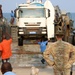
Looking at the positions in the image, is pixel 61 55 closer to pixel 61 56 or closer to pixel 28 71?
pixel 61 56

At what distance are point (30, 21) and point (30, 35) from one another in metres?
1.05

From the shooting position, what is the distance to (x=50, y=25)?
31.1 meters

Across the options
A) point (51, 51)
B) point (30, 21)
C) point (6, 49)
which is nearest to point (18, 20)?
point (30, 21)

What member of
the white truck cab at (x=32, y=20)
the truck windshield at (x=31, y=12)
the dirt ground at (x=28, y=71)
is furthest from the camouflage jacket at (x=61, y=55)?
the truck windshield at (x=31, y=12)

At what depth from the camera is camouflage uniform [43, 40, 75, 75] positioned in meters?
8.30

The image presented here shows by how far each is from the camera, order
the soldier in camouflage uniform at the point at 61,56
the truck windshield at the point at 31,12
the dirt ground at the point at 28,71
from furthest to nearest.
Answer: the truck windshield at the point at 31,12
the dirt ground at the point at 28,71
the soldier in camouflage uniform at the point at 61,56

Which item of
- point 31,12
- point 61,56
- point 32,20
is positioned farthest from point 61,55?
point 31,12

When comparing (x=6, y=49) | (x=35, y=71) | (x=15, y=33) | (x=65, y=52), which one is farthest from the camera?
(x=15, y=33)

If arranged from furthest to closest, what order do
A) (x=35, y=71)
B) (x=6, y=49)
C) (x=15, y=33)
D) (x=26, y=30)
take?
(x=15, y=33) < (x=26, y=30) < (x=6, y=49) < (x=35, y=71)

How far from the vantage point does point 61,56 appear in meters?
8.29

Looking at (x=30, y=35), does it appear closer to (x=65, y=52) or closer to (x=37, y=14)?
(x=37, y=14)

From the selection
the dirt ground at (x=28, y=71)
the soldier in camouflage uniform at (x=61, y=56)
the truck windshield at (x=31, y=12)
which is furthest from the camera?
the truck windshield at (x=31, y=12)

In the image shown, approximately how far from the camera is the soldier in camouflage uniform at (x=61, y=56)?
830 centimetres

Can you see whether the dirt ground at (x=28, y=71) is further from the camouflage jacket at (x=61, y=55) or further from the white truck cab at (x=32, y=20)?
the white truck cab at (x=32, y=20)
